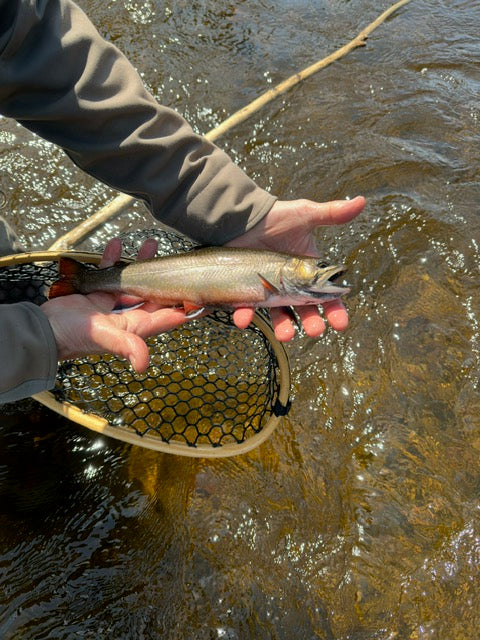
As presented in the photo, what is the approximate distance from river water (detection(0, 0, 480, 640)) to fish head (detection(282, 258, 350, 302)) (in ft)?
3.32

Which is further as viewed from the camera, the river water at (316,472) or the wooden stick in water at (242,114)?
the wooden stick in water at (242,114)

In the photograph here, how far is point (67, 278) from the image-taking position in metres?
3.13

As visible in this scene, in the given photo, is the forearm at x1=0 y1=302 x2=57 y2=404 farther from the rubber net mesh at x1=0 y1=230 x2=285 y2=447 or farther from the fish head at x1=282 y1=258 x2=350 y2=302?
the fish head at x1=282 y1=258 x2=350 y2=302

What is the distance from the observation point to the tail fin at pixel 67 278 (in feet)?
10.2

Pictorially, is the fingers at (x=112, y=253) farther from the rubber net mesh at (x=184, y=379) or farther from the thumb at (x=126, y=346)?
the thumb at (x=126, y=346)

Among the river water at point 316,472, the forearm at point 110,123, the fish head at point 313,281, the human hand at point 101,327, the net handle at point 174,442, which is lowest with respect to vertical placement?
the river water at point 316,472

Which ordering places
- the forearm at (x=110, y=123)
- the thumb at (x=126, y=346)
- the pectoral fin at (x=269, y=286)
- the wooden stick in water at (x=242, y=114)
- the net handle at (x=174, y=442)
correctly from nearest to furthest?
the thumb at (x=126, y=346)
the forearm at (x=110, y=123)
the net handle at (x=174, y=442)
the pectoral fin at (x=269, y=286)
the wooden stick in water at (x=242, y=114)

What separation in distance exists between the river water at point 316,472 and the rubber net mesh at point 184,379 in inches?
10.4

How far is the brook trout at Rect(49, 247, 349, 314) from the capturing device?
Result: 3096 millimetres


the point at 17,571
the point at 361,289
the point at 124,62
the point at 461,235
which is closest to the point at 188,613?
the point at 17,571

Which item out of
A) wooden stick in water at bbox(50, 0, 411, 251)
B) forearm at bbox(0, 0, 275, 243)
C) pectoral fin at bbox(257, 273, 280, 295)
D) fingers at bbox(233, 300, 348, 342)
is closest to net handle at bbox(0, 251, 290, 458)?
fingers at bbox(233, 300, 348, 342)

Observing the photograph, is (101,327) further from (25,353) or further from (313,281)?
(313,281)

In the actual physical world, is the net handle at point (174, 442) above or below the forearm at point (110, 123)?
below

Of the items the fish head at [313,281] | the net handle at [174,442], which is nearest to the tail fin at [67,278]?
the net handle at [174,442]
